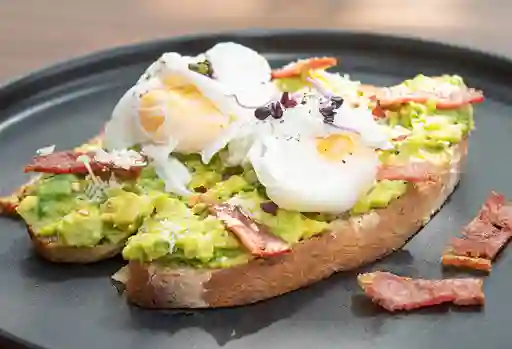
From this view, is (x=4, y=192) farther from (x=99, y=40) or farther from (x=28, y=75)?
(x=99, y=40)

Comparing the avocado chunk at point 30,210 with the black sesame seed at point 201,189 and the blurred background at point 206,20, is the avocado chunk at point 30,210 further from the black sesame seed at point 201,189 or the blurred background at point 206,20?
the blurred background at point 206,20

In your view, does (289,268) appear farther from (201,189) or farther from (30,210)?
(30,210)

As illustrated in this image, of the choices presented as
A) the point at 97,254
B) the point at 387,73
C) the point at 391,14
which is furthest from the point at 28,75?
the point at 391,14

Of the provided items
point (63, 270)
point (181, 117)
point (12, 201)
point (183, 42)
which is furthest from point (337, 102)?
point (183, 42)

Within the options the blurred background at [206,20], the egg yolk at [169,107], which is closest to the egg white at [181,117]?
the egg yolk at [169,107]

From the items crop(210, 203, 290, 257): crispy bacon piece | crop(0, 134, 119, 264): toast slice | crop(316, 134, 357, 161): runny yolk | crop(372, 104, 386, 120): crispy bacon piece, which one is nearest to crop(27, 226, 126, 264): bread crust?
crop(0, 134, 119, 264): toast slice

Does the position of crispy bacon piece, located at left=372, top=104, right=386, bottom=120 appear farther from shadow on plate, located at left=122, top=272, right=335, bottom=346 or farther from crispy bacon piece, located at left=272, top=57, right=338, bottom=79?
shadow on plate, located at left=122, top=272, right=335, bottom=346
